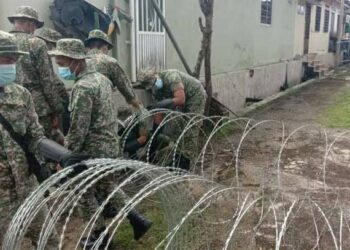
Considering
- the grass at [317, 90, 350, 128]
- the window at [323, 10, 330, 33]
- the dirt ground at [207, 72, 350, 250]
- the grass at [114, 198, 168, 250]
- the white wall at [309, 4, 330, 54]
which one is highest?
the window at [323, 10, 330, 33]

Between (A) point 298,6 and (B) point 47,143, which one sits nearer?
(B) point 47,143

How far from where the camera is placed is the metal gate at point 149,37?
738 centimetres

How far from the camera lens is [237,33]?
11773mm

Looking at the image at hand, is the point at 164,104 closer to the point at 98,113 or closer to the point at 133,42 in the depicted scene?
the point at 98,113

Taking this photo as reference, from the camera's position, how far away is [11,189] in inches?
113

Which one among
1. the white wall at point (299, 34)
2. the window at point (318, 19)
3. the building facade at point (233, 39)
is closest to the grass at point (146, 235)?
the building facade at point (233, 39)

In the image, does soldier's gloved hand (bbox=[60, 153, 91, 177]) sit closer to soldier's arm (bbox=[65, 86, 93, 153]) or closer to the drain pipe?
soldier's arm (bbox=[65, 86, 93, 153])

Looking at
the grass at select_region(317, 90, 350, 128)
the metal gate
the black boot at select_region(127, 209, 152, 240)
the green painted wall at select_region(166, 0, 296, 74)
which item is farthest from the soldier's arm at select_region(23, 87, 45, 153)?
the grass at select_region(317, 90, 350, 128)

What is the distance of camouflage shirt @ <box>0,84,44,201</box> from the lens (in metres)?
2.74

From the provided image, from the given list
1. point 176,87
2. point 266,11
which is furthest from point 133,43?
point 266,11

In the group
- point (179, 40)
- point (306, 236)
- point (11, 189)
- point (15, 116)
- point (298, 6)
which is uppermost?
point (298, 6)

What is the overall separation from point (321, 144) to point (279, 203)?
3279 mm

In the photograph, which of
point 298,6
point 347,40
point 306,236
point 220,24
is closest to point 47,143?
point 306,236

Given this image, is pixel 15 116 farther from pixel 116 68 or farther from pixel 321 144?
pixel 321 144
